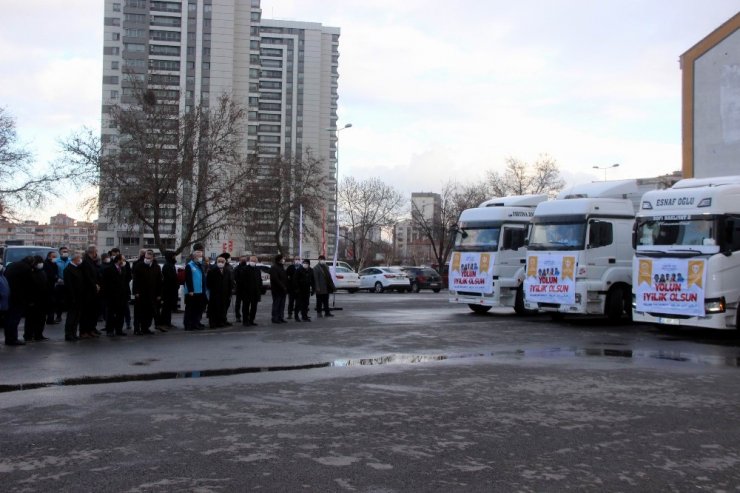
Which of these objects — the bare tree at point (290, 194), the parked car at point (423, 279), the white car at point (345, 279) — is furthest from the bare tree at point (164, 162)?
the bare tree at point (290, 194)

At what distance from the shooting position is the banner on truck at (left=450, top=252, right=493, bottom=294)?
21.8 metres

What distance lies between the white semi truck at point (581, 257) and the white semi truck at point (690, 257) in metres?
1.77

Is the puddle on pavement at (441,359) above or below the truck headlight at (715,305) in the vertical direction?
below

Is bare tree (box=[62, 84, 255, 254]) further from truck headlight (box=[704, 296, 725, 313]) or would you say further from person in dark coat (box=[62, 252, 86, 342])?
truck headlight (box=[704, 296, 725, 313])

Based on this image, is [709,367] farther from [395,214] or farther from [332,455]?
[395,214]

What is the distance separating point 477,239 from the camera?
22297mm

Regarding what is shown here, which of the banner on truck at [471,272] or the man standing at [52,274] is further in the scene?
the banner on truck at [471,272]

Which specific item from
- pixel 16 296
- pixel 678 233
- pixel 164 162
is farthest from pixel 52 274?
pixel 164 162

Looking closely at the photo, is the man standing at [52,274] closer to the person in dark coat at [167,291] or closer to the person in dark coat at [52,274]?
the person in dark coat at [52,274]

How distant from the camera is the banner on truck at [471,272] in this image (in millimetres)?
21797

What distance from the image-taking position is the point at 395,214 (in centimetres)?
7712

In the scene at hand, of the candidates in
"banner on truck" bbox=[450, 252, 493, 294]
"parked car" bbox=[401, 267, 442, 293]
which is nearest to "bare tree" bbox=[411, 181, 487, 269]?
"parked car" bbox=[401, 267, 442, 293]

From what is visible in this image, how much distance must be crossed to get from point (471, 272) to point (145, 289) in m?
10.4

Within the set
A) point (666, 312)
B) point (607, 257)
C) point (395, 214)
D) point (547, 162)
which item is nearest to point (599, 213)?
point (607, 257)
